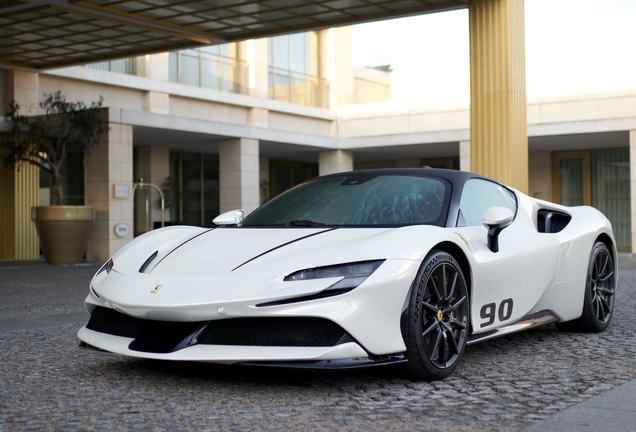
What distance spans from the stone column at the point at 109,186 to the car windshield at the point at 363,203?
42.0 feet

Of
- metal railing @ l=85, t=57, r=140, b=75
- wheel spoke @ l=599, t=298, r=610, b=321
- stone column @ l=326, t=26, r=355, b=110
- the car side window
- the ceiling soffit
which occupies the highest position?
stone column @ l=326, t=26, r=355, b=110

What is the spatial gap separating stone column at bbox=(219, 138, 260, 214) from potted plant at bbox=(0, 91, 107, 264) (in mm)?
5604

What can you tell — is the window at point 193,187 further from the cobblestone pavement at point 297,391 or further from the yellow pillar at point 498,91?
the cobblestone pavement at point 297,391

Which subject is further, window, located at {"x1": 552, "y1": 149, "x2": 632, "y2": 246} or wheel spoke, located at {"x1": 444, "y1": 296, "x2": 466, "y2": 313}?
window, located at {"x1": 552, "y1": 149, "x2": 632, "y2": 246}

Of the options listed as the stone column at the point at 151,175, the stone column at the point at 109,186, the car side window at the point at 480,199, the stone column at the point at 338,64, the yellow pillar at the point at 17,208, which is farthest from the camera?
the stone column at the point at 338,64

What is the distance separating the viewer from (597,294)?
19.7 feet

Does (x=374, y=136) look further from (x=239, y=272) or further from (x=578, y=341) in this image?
(x=239, y=272)

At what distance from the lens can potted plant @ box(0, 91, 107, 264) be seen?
16.5 metres

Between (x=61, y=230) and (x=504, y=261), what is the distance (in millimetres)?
13510

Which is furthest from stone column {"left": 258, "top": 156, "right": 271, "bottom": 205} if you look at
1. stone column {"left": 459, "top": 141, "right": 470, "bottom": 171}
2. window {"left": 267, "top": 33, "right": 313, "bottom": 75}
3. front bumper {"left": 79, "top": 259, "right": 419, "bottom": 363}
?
front bumper {"left": 79, "top": 259, "right": 419, "bottom": 363}

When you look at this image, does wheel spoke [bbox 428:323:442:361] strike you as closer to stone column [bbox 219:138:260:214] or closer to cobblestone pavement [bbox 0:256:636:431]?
cobblestone pavement [bbox 0:256:636:431]

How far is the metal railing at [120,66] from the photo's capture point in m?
21.0

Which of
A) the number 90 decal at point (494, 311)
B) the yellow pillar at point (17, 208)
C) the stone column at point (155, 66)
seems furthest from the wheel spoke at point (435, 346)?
the stone column at point (155, 66)

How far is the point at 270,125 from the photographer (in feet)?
85.3
